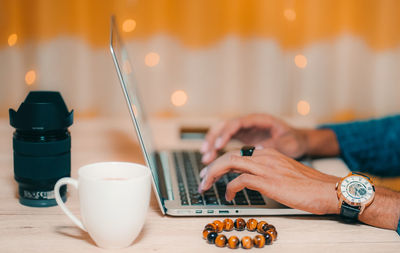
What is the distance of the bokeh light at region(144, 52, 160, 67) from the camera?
176 cm

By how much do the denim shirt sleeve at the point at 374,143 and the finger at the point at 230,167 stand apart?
18.5 inches

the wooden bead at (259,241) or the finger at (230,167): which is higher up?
the finger at (230,167)

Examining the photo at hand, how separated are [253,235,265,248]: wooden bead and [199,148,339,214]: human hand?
124mm

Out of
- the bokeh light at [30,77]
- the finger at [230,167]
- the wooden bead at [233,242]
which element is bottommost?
the wooden bead at [233,242]

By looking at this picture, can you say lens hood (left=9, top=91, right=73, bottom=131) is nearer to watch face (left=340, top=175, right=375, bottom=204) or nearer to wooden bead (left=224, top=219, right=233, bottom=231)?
wooden bead (left=224, top=219, right=233, bottom=231)

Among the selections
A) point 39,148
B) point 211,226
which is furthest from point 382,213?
point 39,148

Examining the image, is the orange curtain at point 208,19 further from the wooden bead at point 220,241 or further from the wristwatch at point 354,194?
the wooden bead at point 220,241

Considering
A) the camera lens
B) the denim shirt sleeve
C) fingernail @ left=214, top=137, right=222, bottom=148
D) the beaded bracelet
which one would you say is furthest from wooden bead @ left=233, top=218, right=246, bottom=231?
the denim shirt sleeve

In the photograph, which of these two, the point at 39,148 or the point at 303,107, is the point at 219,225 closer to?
the point at 39,148

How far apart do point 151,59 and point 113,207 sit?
1.26m

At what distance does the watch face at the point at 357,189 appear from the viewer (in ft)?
2.34

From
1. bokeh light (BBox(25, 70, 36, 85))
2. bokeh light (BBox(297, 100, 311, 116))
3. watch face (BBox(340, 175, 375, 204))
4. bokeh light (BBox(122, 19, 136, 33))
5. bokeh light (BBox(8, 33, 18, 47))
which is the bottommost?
bokeh light (BBox(297, 100, 311, 116))

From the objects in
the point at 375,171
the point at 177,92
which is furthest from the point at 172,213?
the point at 177,92

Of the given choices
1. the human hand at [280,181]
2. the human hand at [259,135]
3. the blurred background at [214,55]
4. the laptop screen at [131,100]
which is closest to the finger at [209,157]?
the human hand at [259,135]
